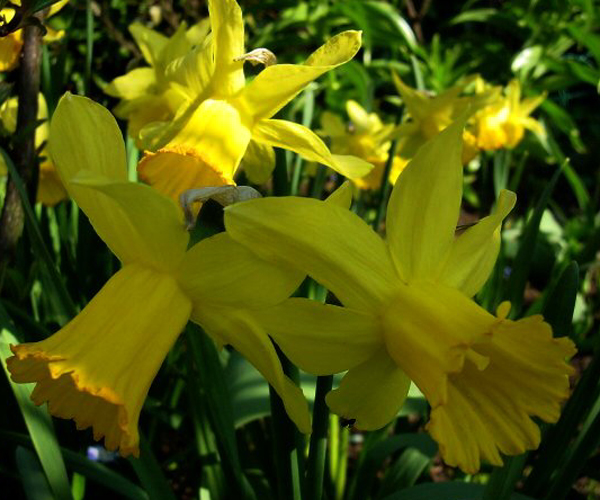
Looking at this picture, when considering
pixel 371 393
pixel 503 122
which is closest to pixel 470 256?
pixel 371 393

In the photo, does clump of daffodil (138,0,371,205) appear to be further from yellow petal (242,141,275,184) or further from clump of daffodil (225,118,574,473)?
clump of daffodil (225,118,574,473)

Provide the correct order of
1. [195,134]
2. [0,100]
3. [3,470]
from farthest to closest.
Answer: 1. [3,470]
2. [0,100]
3. [195,134]

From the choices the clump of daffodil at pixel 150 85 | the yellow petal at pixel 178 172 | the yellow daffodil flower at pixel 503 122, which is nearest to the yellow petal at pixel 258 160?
the yellow petal at pixel 178 172

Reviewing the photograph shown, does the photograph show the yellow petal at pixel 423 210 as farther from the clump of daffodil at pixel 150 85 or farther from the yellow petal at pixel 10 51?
the yellow petal at pixel 10 51

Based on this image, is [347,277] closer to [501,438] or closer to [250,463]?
[501,438]

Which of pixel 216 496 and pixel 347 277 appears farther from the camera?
pixel 216 496

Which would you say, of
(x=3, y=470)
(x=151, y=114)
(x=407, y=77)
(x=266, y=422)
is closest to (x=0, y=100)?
(x=151, y=114)
